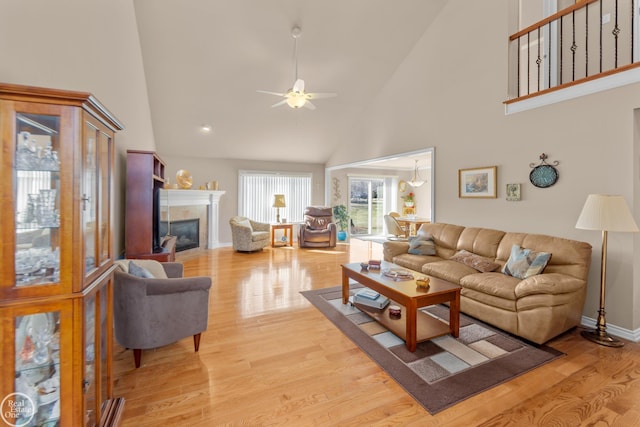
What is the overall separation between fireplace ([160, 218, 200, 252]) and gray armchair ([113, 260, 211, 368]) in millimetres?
4286

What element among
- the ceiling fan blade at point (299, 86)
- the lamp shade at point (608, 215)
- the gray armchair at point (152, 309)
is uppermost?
the ceiling fan blade at point (299, 86)

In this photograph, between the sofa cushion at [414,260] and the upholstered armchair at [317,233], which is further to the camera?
the upholstered armchair at [317,233]

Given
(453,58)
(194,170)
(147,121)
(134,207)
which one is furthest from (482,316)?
(194,170)

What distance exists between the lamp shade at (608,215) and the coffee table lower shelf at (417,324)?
5.33 feet

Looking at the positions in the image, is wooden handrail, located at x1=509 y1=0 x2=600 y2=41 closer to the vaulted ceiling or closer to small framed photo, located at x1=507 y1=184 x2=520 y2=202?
the vaulted ceiling

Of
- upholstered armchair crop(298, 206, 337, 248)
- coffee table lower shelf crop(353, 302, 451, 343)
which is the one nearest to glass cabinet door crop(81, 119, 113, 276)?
coffee table lower shelf crop(353, 302, 451, 343)

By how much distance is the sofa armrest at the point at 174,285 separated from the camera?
7.13 feet

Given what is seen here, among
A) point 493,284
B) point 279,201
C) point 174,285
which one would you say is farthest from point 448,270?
point 279,201

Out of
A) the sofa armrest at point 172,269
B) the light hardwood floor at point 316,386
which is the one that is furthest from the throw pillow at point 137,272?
the light hardwood floor at point 316,386

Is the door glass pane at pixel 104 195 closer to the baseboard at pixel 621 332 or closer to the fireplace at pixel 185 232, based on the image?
the baseboard at pixel 621 332

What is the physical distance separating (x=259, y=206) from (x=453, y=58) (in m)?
5.71

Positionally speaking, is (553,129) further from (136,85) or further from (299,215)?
(299,215)

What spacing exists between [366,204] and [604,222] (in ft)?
22.9

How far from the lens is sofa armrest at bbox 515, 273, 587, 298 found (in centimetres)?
253
